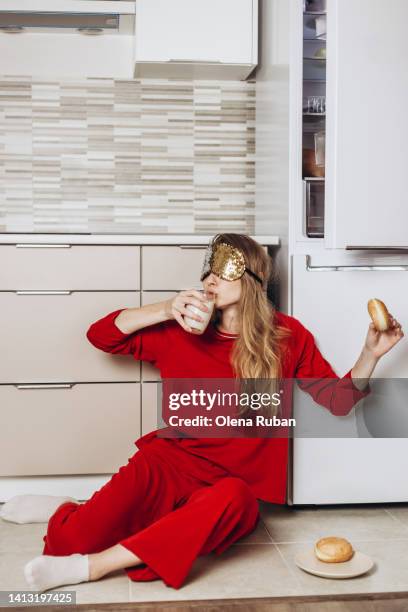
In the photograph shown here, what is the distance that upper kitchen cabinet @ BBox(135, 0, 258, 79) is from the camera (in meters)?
2.65

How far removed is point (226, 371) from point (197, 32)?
133cm

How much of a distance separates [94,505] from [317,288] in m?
0.96

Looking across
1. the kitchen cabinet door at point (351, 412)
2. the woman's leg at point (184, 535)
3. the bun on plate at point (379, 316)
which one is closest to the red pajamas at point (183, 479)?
the woman's leg at point (184, 535)

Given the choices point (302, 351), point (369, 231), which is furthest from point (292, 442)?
point (369, 231)

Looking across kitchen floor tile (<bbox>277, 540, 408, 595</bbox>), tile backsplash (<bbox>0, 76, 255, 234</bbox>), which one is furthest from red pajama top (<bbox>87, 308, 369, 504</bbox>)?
tile backsplash (<bbox>0, 76, 255, 234</bbox>)

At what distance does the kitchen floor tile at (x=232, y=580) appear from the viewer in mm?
1728

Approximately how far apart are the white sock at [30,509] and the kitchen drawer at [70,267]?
68 cm

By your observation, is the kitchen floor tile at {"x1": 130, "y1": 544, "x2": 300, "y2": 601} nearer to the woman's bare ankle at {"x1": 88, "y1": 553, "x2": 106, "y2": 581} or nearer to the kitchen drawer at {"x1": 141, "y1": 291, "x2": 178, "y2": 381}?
the woman's bare ankle at {"x1": 88, "y1": 553, "x2": 106, "y2": 581}

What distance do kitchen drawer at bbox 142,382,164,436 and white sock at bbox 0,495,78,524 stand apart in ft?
1.15

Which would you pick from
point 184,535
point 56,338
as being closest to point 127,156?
point 56,338

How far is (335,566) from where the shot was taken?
1.85 meters

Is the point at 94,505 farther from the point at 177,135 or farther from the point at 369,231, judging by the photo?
the point at 177,135

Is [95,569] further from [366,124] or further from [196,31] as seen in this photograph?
[196,31]

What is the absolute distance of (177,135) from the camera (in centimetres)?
300
